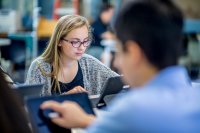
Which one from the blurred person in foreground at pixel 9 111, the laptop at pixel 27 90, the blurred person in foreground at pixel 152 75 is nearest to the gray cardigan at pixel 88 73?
the laptop at pixel 27 90

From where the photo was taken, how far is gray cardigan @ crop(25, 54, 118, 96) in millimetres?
2637

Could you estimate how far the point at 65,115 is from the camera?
137 cm

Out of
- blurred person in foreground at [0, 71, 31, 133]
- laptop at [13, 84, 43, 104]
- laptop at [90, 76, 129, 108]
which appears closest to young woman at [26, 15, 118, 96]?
laptop at [90, 76, 129, 108]

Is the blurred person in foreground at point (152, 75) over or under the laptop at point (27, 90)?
over

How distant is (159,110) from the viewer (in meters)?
1.07

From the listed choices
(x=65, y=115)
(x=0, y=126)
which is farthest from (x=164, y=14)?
(x=0, y=126)

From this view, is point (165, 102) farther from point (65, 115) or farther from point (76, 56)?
point (76, 56)

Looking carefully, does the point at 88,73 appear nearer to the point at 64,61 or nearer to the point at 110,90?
the point at 64,61

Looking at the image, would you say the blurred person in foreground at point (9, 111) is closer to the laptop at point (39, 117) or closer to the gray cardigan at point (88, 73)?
the laptop at point (39, 117)

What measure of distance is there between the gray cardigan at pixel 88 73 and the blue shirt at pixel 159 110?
152cm

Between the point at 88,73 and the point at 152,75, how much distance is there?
5.39ft

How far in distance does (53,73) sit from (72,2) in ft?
18.3

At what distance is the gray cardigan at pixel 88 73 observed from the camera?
2.64m

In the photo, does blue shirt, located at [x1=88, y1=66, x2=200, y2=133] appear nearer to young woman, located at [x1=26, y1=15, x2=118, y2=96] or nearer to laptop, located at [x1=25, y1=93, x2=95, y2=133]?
laptop, located at [x1=25, y1=93, x2=95, y2=133]
